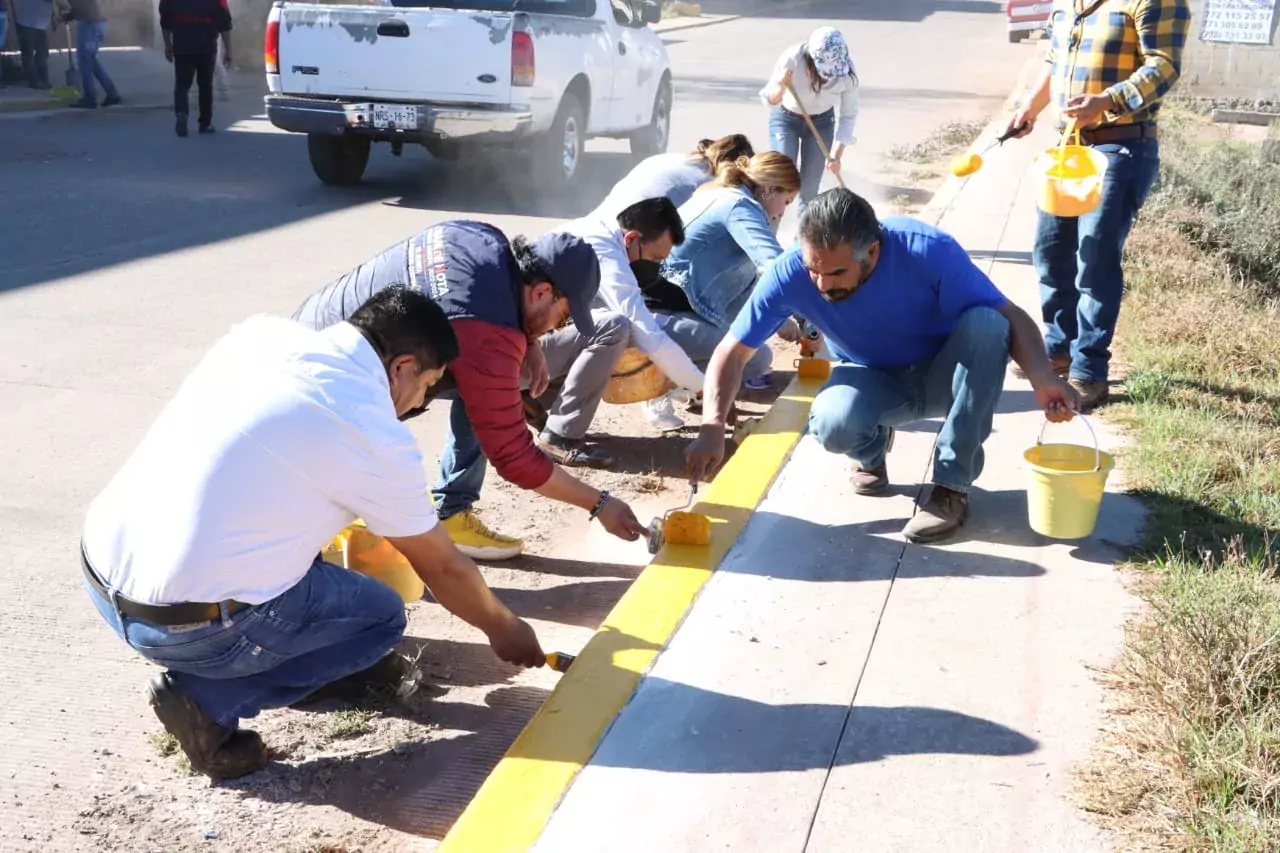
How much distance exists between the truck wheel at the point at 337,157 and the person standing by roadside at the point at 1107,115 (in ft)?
24.6

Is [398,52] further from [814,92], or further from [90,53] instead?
[90,53]

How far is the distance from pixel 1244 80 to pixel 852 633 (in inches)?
652

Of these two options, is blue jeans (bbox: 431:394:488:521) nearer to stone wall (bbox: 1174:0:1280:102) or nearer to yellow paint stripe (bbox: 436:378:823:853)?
yellow paint stripe (bbox: 436:378:823:853)

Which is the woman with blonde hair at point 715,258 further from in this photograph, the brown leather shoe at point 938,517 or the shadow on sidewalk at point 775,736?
the shadow on sidewalk at point 775,736

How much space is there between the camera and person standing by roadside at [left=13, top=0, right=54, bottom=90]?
17766mm

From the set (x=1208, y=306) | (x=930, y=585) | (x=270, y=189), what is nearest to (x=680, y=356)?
(x=930, y=585)

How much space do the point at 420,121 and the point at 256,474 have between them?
832cm

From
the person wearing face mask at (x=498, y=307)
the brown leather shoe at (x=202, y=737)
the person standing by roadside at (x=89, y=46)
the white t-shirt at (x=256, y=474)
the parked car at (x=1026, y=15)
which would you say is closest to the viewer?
the white t-shirt at (x=256, y=474)

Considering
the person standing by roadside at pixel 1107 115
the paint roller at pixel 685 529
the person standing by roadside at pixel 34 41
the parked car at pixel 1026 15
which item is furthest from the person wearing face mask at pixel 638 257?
the parked car at pixel 1026 15

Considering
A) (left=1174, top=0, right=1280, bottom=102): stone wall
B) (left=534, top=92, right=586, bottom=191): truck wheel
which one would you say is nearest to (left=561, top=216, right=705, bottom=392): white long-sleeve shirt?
(left=534, top=92, right=586, bottom=191): truck wheel

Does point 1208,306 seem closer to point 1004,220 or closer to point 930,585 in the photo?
point 1004,220

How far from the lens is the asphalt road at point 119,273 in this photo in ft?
12.6

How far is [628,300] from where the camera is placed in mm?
5441

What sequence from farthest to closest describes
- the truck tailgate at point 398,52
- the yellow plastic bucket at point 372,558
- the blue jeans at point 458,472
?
the truck tailgate at point 398,52 < the blue jeans at point 458,472 < the yellow plastic bucket at point 372,558
